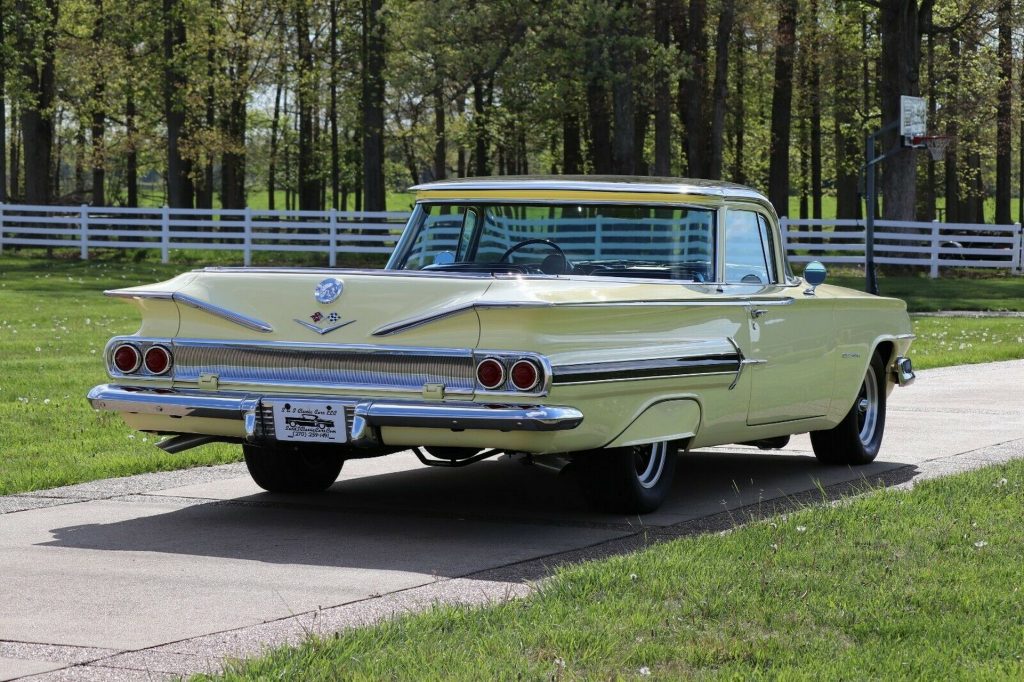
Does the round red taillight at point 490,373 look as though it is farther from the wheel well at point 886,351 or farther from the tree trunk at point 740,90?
the tree trunk at point 740,90

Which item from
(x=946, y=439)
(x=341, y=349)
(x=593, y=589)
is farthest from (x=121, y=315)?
(x=593, y=589)

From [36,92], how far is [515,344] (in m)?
38.8

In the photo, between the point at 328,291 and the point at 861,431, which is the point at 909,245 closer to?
the point at 861,431

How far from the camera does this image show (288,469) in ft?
27.3

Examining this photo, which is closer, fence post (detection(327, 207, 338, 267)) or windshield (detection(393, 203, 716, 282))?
windshield (detection(393, 203, 716, 282))

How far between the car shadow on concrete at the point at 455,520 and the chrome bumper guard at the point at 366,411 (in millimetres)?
517

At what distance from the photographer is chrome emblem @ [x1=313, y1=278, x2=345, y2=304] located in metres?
7.13

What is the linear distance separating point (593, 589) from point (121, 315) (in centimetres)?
1756

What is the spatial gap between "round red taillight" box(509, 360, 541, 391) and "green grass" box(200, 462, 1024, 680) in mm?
862

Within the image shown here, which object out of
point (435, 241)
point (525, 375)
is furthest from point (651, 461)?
point (435, 241)

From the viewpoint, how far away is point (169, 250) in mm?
38344

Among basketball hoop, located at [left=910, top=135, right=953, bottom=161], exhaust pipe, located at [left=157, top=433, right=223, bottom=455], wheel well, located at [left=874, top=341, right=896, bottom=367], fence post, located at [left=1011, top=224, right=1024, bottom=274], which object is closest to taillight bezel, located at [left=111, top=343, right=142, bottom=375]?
exhaust pipe, located at [left=157, top=433, right=223, bottom=455]

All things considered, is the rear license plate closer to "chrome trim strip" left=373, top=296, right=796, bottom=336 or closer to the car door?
"chrome trim strip" left=373, top=296, right=796, bottom=336

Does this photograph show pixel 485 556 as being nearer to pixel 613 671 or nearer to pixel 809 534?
pixel 809 534
